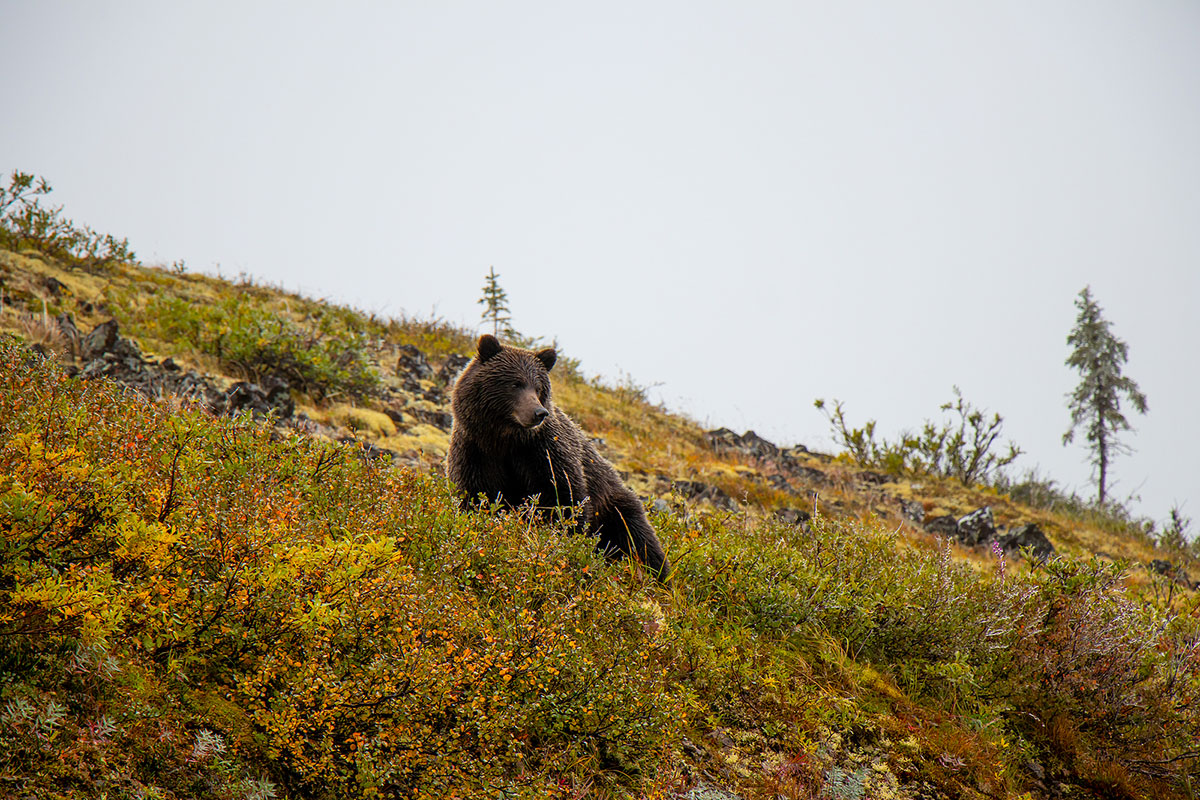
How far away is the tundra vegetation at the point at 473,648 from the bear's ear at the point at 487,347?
190 centimetres

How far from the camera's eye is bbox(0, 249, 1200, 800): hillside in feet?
7.27

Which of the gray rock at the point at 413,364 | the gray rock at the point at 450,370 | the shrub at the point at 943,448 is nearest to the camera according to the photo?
the gray rock at the point at 413,364

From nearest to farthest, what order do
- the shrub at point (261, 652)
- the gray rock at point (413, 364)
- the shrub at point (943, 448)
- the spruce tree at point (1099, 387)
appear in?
1. the shrub at point (261, 652)
2. the gray rock at point (413, 364)
3. the shrub at point (943, 448)
4. the spruce tree at point (1099, 387)

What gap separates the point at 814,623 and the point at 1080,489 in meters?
19.1

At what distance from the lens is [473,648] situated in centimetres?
306

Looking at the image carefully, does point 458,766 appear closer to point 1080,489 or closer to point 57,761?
point 57,761

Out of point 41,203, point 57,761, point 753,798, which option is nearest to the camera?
point 57,761

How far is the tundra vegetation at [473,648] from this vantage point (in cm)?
221

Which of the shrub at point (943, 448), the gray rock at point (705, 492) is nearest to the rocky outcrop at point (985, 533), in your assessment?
the shrub at point (943, 448)

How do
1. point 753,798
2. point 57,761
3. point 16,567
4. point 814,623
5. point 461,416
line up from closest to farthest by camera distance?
1. point 57,761
2. point 16,567
3. point 753,798
4. point 814,623
5. point 461,416

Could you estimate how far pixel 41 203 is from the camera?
36.1 ft

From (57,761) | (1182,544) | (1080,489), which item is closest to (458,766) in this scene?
(57,761)

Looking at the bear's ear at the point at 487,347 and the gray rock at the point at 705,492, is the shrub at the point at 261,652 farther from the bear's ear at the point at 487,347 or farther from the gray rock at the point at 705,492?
the gray rock at the point at 705,492

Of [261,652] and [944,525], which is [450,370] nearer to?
[261,652]
